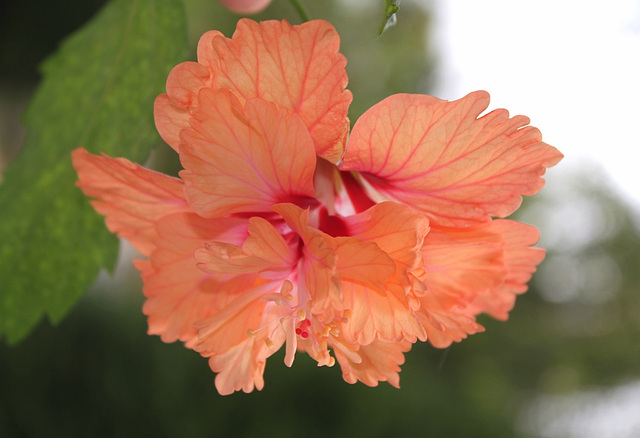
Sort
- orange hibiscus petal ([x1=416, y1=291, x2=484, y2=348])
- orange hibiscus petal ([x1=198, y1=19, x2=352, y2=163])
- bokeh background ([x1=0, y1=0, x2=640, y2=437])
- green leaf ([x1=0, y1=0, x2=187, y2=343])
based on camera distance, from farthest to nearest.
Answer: bokeh background ([x1=0, y1=0, x2=640, y2=437])
green leaf ([x1=0, y1=0, x2=187, y2=343])
orange hibiscus petal ([x1=416, y1=291, x2=484, y2=348])
orange hibiscus petal ([x1=198, y1=19, x2=352, y2=163])

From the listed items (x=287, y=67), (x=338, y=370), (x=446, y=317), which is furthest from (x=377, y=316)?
(x=338, y=370)

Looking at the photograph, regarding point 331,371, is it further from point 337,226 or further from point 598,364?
point 598,364

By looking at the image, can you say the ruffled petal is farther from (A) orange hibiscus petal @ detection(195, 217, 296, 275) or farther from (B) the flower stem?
(B) the flower stem

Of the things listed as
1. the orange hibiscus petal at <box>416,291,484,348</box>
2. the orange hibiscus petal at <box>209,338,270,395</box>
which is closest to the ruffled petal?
the orange hibiscus petal at <box>209,338,270,395</box>

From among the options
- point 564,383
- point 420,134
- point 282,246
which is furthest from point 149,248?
point 564,383

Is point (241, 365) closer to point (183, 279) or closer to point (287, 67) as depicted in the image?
point (183, 279)

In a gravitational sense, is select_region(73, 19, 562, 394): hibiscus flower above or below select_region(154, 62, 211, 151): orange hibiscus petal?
below
